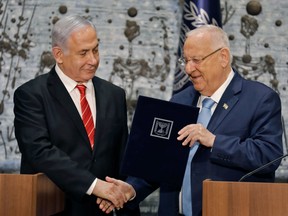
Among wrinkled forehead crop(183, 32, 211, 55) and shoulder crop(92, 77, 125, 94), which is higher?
wrinkled forehead crop(183, 32, 211, 55)

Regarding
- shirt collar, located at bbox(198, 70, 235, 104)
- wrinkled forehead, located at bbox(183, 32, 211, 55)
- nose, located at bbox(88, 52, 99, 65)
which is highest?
wrinkled forehead, located at bbox(183, 32, 211, 55)

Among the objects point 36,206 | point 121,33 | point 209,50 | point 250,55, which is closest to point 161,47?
point 121,33

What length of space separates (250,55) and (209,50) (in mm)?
2380

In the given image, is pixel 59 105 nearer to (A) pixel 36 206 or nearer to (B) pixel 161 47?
(A) pixel 36 206

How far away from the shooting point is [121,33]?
5738mm

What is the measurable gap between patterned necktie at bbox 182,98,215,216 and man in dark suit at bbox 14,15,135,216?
0.35 m

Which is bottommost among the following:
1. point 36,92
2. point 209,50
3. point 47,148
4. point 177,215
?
point 177,215

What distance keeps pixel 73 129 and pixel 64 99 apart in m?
0.17

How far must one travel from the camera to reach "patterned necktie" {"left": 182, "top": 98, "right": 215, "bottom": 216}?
3.25 m

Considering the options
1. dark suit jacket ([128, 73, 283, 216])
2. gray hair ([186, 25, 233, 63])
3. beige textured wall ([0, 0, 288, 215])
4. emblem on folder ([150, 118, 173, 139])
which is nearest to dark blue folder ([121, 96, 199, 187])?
emblem on folder ([150, 118, 173, 139])

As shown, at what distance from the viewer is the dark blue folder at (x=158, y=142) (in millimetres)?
3145

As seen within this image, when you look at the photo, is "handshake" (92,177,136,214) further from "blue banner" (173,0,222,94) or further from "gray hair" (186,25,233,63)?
"blue banner" (173,0,222,94)

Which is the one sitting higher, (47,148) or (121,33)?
(121,33)

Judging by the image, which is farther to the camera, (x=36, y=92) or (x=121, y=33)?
(x=121, y=33)
